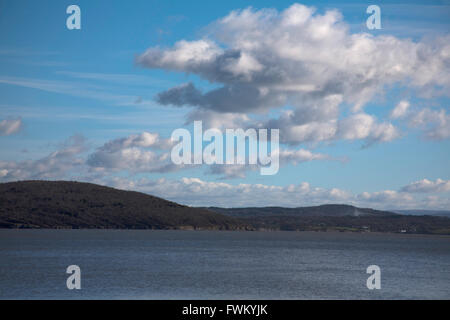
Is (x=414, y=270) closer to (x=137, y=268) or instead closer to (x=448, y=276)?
(x=448, y=276)

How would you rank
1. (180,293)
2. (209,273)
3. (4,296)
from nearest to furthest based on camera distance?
(4,296) → (180,293) → (209,273)

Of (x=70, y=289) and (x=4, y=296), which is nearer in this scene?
(x=4, y=296)

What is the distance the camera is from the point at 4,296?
61.6 meters

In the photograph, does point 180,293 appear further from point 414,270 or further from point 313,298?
point 414,270

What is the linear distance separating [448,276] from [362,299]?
1586 inches
